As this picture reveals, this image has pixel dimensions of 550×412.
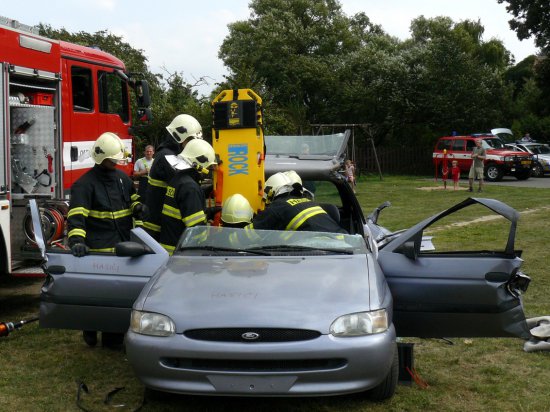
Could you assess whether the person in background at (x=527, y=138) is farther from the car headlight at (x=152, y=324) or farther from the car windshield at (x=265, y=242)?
the car headlight at (x=152, y=324)

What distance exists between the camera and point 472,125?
35.7 meters

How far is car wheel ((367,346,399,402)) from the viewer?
4.56 m

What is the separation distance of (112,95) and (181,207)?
493 centimetres

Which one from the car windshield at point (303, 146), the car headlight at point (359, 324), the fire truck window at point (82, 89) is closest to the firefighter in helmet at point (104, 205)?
the car headlight at point (359, 324)

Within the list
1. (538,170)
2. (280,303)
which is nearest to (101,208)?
(280,303)

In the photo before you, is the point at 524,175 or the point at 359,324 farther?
the point at 524,175

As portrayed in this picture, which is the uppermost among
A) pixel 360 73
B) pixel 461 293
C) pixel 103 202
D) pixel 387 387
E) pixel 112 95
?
pixel 360 73

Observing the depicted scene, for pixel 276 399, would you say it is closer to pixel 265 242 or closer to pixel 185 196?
pixel 265 242

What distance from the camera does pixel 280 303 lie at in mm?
4207

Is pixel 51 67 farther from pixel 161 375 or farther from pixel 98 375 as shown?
pixel 161 375

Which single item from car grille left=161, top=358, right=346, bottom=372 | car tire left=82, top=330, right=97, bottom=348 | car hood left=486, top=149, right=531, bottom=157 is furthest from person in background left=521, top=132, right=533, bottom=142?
car grille left=161, top=358, right=346, bottom=372

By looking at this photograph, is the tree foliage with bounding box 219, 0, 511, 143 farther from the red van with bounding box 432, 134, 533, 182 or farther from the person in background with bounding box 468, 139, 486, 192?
the person in background with bounding box 468, 139, 486, 192

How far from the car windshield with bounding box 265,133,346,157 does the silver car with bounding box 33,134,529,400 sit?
5.34 m

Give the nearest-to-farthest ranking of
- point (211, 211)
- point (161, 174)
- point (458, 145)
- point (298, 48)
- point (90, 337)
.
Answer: point (90, 337)
point (161, 174)
point (211, 211)
point (458, 145)
point (298, 48)
